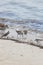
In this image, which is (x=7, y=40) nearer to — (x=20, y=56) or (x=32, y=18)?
(x=20, y=56)

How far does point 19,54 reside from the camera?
4.80 meters

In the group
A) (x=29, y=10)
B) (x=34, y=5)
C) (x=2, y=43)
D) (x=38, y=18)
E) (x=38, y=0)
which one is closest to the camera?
(x=2, y=43)

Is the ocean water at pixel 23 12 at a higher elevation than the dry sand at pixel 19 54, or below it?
higher

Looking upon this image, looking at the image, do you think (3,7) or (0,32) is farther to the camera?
(3,7)

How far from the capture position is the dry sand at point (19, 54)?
4453 millimetres

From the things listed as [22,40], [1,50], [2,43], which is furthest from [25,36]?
[1,50]

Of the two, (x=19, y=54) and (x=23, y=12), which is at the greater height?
(x=23, y=12)

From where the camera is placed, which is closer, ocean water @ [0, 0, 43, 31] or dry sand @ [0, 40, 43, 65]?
dry sand @ [0, 40, 43, 65]

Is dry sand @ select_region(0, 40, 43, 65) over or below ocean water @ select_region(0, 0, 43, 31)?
below

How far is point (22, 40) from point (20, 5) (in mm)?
5231

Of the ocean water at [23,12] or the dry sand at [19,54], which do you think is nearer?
the dry sand at [19,54]

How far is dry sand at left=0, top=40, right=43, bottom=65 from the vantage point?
14.6 ft

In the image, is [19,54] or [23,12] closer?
[19,54]

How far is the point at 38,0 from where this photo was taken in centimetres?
1227
